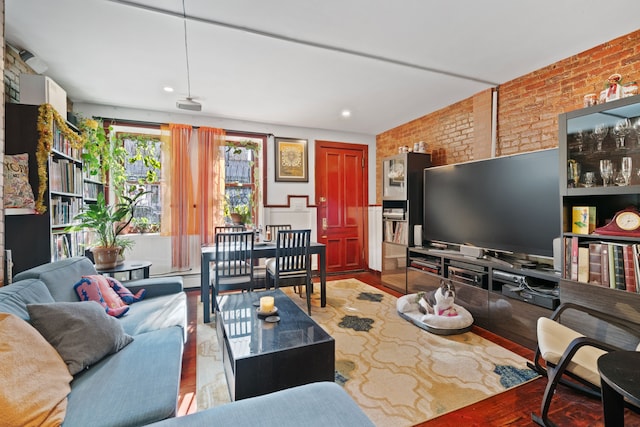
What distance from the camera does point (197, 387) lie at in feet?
6.43

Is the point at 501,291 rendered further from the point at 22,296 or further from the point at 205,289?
the point at 22,296

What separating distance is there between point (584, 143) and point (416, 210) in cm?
199

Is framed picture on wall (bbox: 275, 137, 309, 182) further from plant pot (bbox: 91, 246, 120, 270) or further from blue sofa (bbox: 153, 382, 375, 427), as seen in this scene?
blue sofa (bbox: 153, 382, 375, 427)

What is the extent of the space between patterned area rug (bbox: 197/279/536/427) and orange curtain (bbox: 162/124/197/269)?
164 cm

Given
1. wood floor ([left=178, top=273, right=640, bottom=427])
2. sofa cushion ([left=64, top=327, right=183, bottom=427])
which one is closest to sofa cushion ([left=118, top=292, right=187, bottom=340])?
sofa cushion ([left=64, top=327, right=183, bottom=427])

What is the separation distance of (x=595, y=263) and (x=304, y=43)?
9.03 ft

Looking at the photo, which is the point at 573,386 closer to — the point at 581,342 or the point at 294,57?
the point at 581,342

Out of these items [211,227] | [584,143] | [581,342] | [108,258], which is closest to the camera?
[581,342]

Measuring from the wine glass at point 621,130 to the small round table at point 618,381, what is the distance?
4.97 ft

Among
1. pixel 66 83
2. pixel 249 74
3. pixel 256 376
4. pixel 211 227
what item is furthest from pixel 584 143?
pixel 66 83

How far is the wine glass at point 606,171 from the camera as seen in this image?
209 cm

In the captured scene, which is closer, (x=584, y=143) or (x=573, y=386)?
(x=573, y=386)

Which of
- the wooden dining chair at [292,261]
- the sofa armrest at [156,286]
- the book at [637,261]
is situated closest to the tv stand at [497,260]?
the book at [637,261]

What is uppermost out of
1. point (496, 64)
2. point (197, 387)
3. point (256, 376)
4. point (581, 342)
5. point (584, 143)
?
point (496, 64)
